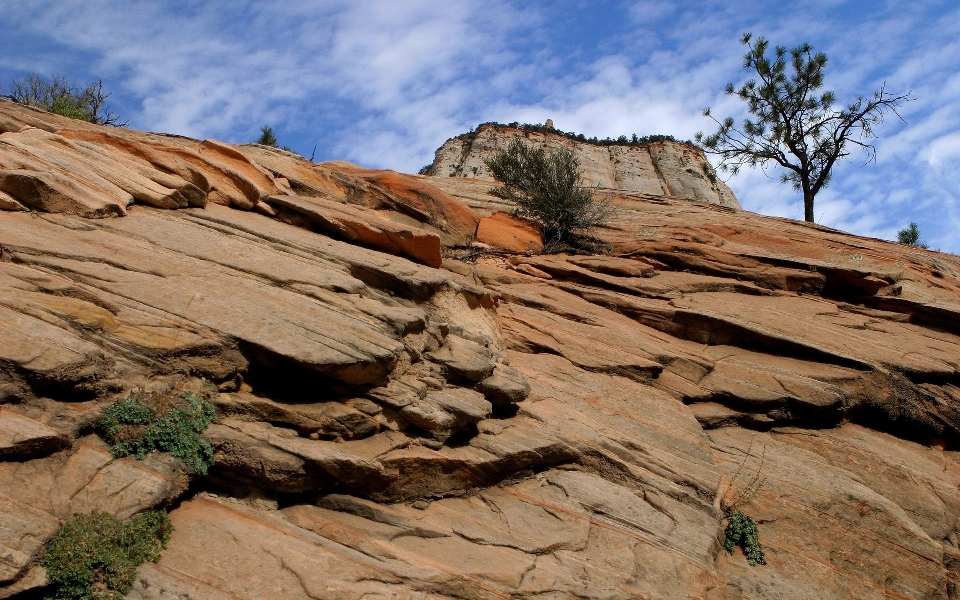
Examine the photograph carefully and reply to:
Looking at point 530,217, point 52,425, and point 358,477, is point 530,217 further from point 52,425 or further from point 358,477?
point 52,425

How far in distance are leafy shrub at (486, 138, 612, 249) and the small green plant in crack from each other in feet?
35.6

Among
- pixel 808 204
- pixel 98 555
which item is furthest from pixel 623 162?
pixel 98 555

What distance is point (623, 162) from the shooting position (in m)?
41.1

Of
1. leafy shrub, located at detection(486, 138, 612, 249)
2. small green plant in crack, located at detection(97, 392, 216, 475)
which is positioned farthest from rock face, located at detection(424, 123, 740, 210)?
small green plant in crack, located at detection(97, 392, 216, 475)

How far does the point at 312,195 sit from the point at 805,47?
866 inches

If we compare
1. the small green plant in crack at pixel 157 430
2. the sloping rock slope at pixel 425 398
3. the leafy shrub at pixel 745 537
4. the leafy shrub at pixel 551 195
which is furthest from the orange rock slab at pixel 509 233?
the small green plant in crack at pixel 157 430

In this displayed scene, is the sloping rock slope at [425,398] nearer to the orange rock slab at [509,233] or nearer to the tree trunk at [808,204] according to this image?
the orange rock slab at [509,233]

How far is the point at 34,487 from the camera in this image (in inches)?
175

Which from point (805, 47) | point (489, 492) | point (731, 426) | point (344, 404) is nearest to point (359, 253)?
point (344, 404)

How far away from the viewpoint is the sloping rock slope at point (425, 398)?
505 centimetres

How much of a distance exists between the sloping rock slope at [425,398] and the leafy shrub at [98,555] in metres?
0.11

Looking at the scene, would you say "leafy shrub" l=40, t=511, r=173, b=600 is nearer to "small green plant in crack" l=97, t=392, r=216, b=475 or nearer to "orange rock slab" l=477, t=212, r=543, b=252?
"small green plant in crack" l=97, t=392, r=216, b=475

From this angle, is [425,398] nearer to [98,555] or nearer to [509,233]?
[98,555]

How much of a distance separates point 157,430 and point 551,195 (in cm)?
1245
